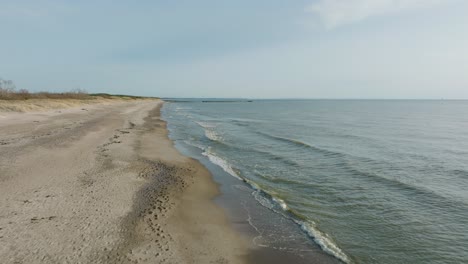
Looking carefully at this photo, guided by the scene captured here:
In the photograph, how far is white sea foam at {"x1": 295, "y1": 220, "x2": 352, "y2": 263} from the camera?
8045 millimetres

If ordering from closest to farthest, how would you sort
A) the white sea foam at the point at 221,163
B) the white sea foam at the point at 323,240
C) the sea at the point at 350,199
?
the white sea foam at the point at 323,240 → the sea at the point at 350,199 → the white sea foam at the point at 221,163

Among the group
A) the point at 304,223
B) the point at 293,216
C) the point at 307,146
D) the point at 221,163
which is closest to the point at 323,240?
the point at 304,223

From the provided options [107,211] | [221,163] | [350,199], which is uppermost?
[107,211]

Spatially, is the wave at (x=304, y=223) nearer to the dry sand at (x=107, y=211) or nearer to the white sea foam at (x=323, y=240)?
the white sea foam at (x=323, y=240)

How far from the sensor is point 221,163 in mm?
18562

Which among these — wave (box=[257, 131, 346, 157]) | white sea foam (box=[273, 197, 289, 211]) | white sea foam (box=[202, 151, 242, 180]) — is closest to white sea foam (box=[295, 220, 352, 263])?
white sea foam (box=[273, 197, 289, 211])

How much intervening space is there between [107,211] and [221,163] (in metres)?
9.69

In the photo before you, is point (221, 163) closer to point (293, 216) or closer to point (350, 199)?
point (350, 199)

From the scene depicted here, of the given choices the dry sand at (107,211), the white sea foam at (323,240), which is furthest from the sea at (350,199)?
the dry sand at (107,211)

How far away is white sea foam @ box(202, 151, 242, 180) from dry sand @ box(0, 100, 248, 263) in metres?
1.37

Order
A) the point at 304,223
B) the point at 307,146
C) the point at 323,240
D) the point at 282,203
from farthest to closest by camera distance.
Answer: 1. the point at 307,146
2. the point at 282,203
3. the point at 304,223
4. the point at 323,240

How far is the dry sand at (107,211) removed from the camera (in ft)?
23.6

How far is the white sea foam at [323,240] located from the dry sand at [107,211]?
2.13 metres

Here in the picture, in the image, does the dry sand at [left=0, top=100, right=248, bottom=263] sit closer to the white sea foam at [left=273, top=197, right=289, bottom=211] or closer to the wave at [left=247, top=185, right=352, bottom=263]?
the wave at [left=247, top=185, right=352, bottom=263]
